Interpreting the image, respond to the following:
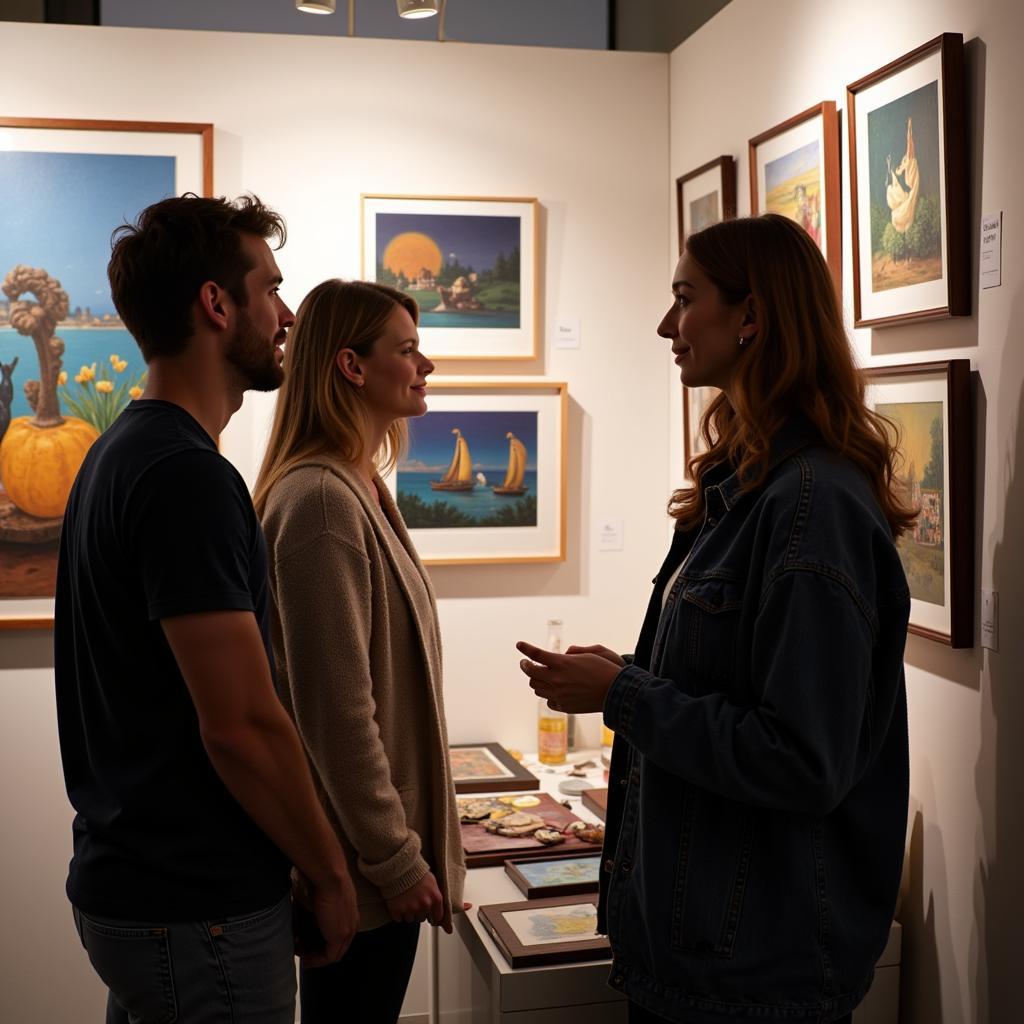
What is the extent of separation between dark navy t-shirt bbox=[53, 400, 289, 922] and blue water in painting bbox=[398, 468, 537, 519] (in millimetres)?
1927

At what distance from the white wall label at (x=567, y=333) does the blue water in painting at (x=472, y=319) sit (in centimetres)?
13

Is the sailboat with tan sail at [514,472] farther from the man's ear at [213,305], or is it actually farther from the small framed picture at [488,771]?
the man's ear at [213,305]

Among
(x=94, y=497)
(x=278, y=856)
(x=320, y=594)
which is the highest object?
(x=94, y=497)

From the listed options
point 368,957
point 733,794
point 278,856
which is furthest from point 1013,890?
point 278,856

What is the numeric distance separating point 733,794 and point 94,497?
784mm

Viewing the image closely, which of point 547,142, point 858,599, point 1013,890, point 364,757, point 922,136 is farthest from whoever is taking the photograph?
point 547,142

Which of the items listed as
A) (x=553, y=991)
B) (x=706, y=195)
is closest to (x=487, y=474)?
(x=706, y=195)

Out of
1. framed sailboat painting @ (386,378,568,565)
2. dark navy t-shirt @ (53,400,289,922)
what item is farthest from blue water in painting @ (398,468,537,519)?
dark navy t-shirt @ (53,400,289,922)

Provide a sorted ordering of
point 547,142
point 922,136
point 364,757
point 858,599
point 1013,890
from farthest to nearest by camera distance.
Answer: point 547,142, point 922,136, point 1013,890, point 364,757, point 858,599

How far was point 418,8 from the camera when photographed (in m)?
2.82

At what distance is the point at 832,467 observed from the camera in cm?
137

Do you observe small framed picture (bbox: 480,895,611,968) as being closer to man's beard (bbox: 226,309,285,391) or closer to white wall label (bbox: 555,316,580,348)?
man's beard (bbox: 226,309,285,391)

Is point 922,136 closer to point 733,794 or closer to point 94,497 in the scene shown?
point 733,794

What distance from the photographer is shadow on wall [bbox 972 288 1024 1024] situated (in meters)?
1.78
